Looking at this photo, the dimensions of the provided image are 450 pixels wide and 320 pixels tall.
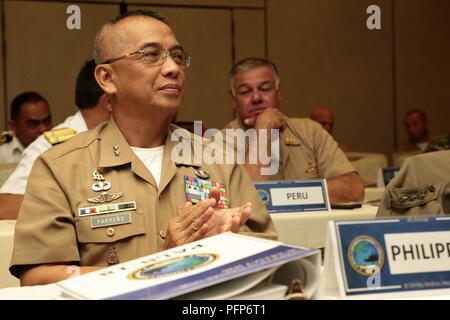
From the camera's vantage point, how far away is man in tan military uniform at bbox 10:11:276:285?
1736 millimetres

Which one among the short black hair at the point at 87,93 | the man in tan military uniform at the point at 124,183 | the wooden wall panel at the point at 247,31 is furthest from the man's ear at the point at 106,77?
the wooden wall panel at the point at 247,31

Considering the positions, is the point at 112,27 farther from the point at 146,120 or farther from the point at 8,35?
the point at 8,35

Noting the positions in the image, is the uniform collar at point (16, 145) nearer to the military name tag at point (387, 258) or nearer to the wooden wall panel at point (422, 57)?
the wooden wall panel at point (422, 57)

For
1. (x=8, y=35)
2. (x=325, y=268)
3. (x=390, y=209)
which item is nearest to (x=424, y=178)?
(x=390, y=209)

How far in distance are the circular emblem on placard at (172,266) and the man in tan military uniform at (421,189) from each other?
0.80 m

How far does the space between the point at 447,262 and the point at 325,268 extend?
0.23 metres

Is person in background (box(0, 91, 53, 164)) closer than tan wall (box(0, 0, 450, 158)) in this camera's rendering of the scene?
Yes

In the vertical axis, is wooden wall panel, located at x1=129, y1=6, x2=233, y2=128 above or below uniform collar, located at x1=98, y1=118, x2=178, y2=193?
above

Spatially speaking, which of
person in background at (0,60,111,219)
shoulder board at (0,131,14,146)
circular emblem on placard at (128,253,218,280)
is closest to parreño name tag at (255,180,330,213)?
person in background at (0,60,111,219)

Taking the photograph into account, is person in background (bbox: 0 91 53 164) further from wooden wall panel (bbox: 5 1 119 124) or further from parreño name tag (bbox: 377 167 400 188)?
parreño name tag (bbox: 377 167 400 188)

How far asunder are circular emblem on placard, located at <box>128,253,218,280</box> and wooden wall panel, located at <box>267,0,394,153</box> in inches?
252

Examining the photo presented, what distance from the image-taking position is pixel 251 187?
1.96 meters

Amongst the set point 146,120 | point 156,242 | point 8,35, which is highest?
point 8,35

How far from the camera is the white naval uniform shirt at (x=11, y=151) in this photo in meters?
5.58
